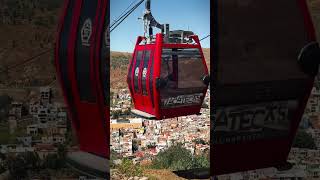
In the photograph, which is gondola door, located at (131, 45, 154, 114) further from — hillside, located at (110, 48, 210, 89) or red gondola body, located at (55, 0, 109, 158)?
red gondola body, located at (55, 0, 109, 158)

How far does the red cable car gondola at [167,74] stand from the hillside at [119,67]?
32 mm

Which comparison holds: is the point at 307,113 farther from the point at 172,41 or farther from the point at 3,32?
the point at 3,32

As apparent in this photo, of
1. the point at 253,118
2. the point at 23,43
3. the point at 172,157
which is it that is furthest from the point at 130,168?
the point at 23,43

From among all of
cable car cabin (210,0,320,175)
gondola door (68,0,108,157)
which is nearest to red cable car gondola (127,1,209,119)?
cable car cabin (210,0,320,175)

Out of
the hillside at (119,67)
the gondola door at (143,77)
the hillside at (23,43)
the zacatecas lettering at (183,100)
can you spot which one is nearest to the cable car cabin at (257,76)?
the zacatecas lettering at (183,100)

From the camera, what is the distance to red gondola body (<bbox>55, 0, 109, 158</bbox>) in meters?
2.68

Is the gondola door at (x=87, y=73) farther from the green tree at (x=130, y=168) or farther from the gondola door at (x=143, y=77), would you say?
the gondola door at (x=143, y=77)

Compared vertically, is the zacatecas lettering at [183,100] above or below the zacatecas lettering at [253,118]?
above

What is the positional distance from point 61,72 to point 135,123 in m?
0.74

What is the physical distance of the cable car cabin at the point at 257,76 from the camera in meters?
2.79

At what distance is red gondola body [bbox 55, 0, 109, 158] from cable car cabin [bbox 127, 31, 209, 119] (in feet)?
0.72

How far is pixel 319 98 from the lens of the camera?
11.1 ft

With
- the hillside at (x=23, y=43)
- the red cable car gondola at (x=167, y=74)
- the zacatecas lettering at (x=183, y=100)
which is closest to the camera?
the red cable car gondola at (x=167, y=74)

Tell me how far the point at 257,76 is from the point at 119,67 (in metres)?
1.01
